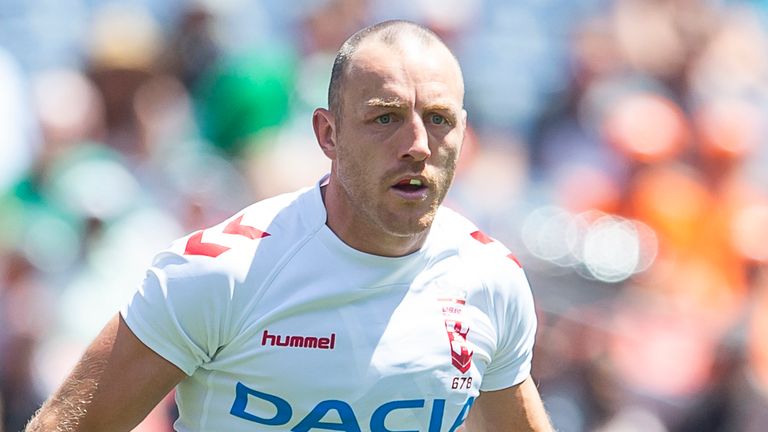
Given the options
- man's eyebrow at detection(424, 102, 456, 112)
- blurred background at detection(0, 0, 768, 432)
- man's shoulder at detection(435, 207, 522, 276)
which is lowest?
blurred background at detection(0, 0, 768, 432)

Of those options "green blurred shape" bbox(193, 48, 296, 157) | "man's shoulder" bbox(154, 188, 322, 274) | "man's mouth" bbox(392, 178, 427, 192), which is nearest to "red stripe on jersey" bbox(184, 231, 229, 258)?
"man's shoulder" bbox(154, 188, 322, 274)

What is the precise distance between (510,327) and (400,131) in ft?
2.48

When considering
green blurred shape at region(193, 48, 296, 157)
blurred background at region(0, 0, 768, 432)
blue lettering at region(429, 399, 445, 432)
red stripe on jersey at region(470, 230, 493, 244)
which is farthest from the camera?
green blurred shape at region(193, 48, 296, 157)

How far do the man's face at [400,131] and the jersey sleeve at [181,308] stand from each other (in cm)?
48

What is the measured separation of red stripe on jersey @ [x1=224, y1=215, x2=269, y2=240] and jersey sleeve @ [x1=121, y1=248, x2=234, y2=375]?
159 millimetres

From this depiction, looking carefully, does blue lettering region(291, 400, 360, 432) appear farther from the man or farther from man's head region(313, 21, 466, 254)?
man's head region(313, 21, 466, 254)

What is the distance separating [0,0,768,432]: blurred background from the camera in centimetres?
671

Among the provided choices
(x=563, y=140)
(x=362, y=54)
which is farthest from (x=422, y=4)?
(x=362, y=54)

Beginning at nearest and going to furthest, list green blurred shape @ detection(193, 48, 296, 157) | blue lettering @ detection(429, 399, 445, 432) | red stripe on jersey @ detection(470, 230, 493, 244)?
blue lettering @ detection(429, 399, 445, 432) → red stripe on jersey @ detection(470, 230, 493, 244) → green blurred shape @ detection(193, 48, 296, 157)

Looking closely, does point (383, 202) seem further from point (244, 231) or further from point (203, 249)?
point (203, 249)

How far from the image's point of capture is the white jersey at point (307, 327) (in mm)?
3402

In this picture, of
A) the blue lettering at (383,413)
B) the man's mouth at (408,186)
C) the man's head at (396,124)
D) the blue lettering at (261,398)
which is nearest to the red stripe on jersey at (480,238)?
the man's head at (396,124)

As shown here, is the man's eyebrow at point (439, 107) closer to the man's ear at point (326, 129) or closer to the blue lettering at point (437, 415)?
the man's ear at point (326, 129)

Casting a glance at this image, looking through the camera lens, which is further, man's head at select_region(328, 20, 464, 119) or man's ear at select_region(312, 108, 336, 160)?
man's ear at select_region(312, 108, 336, 160)
